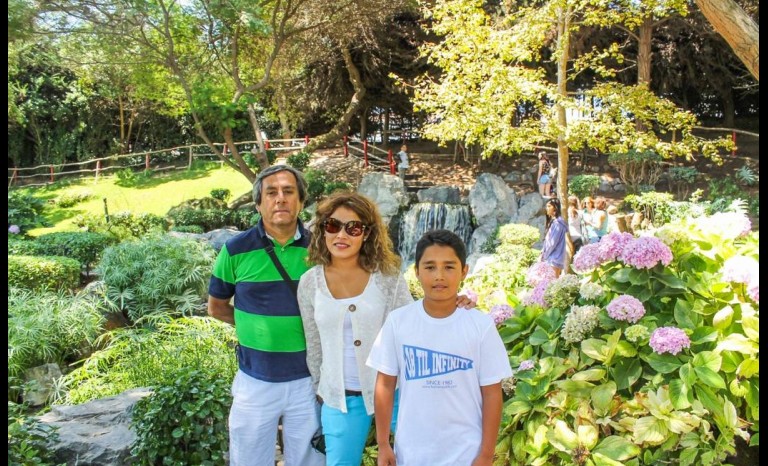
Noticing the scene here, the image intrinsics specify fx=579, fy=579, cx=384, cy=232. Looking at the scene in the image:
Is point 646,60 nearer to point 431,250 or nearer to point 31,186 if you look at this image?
point 431,250

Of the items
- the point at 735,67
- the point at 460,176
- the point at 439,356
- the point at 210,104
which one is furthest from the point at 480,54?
the point at 735,67

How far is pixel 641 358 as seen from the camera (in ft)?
8.30

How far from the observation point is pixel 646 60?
48.4 ft

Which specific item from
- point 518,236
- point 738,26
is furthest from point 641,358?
point 518,236

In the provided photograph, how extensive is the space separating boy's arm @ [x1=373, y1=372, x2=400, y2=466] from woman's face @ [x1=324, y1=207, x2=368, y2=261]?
0.46m

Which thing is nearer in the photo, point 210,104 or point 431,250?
point 431,250

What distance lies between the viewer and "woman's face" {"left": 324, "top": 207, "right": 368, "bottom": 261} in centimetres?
211

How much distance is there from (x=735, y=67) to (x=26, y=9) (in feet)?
60.0

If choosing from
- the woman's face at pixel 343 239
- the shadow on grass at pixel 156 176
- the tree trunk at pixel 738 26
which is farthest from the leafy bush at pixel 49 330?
the shadow on grass at pixel 156 176

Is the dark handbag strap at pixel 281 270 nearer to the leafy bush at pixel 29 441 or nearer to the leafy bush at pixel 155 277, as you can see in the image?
the leafy bush at pixel 29 441

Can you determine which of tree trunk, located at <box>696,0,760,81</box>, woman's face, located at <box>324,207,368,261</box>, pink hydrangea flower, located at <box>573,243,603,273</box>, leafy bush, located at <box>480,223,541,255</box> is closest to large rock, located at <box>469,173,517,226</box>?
leafy bush, located at <box>480,223,541,255</box>

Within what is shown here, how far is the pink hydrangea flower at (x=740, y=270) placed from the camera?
2.49 meters

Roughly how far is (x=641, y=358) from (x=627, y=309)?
0.22 meters

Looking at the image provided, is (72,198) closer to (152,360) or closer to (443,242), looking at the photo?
(152,360)
